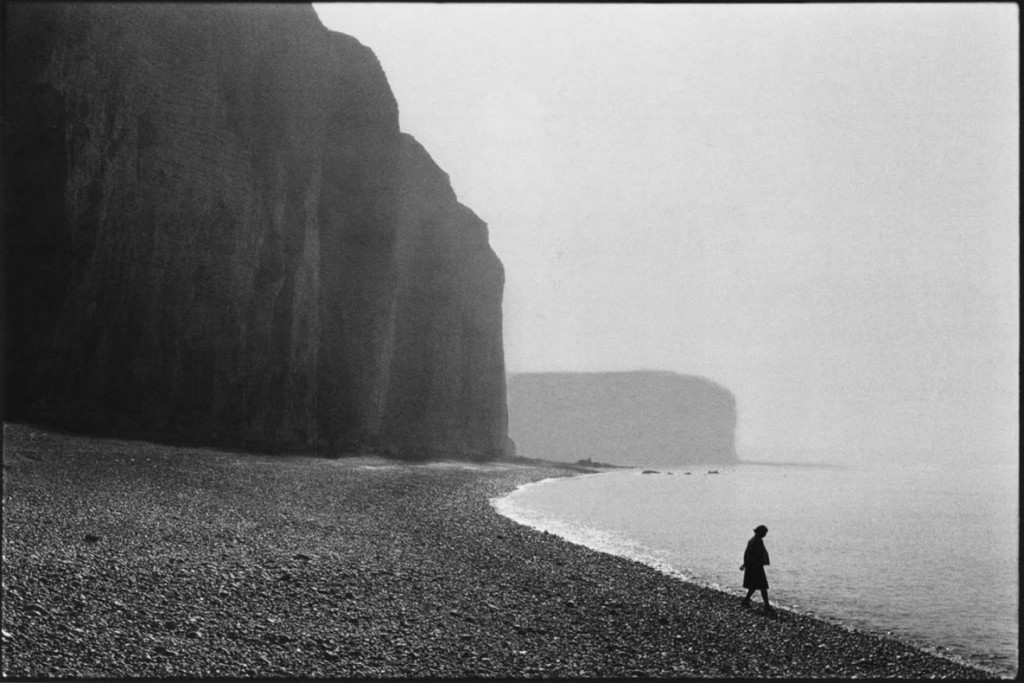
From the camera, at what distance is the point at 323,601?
14180 millimetres

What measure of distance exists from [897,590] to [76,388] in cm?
3654

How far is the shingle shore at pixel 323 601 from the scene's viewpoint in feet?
36.2

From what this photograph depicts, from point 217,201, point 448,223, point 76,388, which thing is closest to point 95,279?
point 76,388

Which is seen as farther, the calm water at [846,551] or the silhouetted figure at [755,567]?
the calm water at [846,551]

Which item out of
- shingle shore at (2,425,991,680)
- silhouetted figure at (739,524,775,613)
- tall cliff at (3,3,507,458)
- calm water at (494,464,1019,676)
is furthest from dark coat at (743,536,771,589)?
tall cliff at (3,3,507,458)

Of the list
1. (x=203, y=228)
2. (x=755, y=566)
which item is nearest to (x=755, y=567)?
(x=755, y=566)

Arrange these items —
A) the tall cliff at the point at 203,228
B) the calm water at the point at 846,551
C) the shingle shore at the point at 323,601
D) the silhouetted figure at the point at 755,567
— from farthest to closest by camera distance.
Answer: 1. the tall cliff at the point at 203,228
2. the calm water at the point at 846,551
3. the silhouetted figure at the point at 755,567
4. the shingle shore at the point at 323,601

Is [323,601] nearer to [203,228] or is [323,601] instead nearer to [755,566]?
[755,566]

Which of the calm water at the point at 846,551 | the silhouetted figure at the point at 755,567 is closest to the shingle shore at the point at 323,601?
the silhouetted figure at the point at 755,567

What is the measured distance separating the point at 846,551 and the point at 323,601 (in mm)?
26869

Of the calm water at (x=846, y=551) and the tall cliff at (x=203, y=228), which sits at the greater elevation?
the tall cliff at (x=203, y=228)

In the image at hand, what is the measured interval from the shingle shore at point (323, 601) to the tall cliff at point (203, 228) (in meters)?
13.3

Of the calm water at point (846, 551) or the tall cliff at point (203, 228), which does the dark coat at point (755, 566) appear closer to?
the calm water at point (846, 551)

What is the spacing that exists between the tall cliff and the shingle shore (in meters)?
13.3
